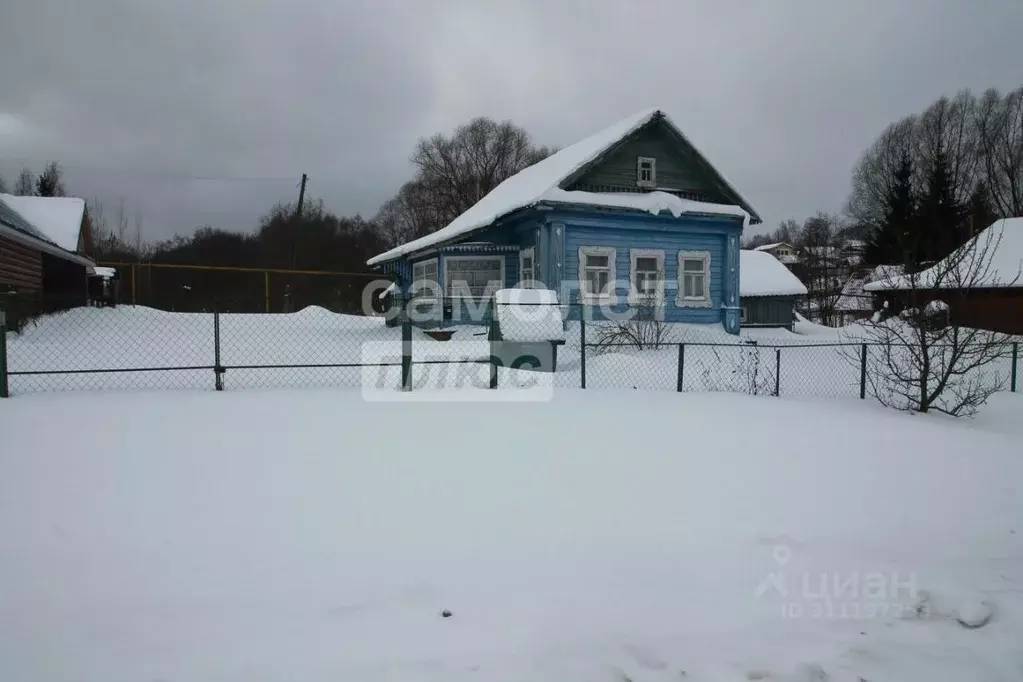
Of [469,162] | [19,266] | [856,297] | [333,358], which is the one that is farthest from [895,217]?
[19,266]

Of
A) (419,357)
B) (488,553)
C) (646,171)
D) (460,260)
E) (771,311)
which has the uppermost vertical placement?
(646,171)

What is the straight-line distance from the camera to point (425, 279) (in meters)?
20.2

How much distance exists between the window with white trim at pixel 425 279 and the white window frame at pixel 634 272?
6095mm

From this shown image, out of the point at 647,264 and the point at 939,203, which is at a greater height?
the point at 939,203

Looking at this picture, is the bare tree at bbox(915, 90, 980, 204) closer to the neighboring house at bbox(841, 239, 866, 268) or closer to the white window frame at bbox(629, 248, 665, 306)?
the neighboring house at bbox(841, 239, 866, 268)

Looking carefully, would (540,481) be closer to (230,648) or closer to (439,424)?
(439,424)

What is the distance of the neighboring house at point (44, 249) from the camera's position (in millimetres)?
14742

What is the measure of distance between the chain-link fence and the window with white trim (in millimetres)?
1216

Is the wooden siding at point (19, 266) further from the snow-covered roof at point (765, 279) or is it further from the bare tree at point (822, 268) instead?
the bare tree at point (822, 268)

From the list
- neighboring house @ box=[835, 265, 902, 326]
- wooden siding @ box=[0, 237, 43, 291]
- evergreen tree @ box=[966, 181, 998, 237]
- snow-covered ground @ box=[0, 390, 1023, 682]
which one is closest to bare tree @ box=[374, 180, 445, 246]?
neighboring house @ box=[835, 265, 902, 326]

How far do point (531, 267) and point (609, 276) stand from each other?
210 centimetres

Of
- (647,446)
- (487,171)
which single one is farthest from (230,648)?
(487,171)

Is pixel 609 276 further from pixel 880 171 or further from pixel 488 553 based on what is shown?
pixel 880 171

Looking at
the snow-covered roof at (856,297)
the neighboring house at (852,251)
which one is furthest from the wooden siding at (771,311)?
the neighboring house at (852,251)
